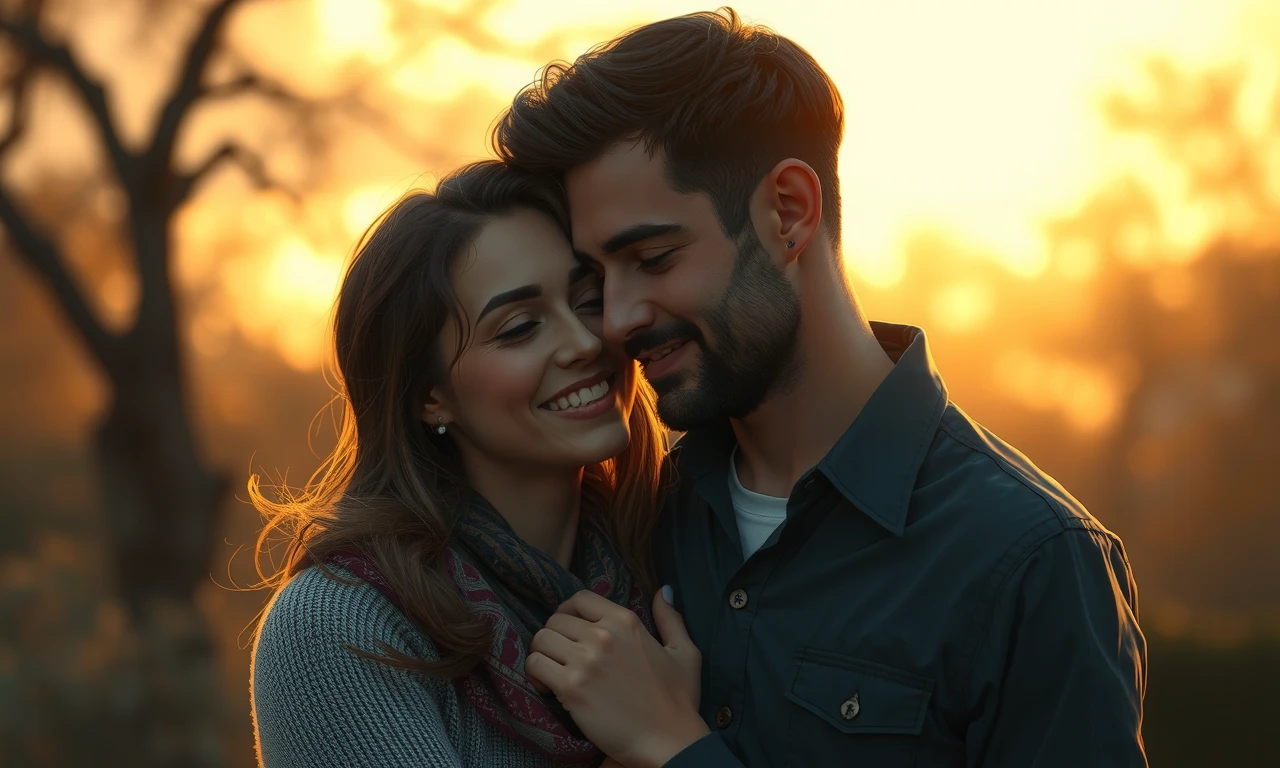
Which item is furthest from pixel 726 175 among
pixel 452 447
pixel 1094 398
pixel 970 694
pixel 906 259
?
pixel 1094 398

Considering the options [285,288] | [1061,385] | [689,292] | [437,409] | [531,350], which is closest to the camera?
[689,292]

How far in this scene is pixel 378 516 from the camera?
8.84 ft

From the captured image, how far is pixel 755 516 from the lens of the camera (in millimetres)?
2787

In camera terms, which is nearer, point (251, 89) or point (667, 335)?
point (667, 335)

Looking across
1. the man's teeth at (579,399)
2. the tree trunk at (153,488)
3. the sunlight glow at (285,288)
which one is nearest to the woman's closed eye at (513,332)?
Answer: the man's teeth at (579,399)

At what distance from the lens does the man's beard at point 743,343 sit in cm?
270

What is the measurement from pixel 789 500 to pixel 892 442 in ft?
0.82

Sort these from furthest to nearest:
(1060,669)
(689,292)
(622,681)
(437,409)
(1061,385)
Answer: (1061,385) < (437,409) < (689,292) < (622,681) < (1060,669)

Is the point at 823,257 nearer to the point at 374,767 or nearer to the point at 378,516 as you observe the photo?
the point at 378,516

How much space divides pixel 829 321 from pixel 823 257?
0.16 meters

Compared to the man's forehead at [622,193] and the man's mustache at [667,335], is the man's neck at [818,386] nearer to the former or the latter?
the man's mustache at [667,335]

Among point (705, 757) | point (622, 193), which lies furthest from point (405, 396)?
point (705, 757)

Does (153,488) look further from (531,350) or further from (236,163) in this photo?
(531,350)

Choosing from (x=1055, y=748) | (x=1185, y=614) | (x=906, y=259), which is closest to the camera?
(x=1055, y=748)
